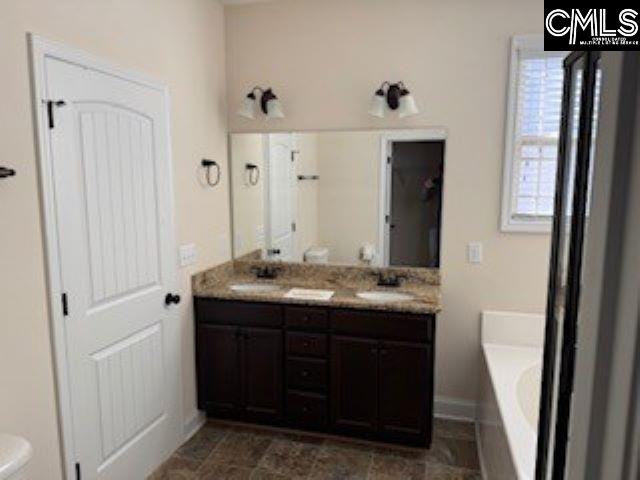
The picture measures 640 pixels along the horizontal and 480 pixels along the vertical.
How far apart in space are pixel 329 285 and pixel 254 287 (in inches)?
21.3

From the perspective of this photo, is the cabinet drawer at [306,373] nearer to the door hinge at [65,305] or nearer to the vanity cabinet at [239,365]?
the vanity cabinet at [239,365]

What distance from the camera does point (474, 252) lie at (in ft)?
10.2

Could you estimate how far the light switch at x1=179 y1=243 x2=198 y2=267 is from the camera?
113 inches

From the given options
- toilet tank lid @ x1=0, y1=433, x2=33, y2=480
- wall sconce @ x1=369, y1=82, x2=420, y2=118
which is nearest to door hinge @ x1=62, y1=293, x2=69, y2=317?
toilet tank lid @ x1=0, y1=433, x2=33, y2=480

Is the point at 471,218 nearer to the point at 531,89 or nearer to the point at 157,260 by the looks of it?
the point at 531,89

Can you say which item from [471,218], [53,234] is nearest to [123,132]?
[53,234]

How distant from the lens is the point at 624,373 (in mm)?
376

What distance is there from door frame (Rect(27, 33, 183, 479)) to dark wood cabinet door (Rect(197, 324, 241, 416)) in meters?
1.07

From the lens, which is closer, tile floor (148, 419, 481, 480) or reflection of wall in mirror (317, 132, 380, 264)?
tile floor (148, 419, 481, 480)

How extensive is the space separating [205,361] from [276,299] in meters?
0.69

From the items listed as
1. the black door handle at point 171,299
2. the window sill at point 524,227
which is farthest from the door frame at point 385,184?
the black door handle at point 171,299

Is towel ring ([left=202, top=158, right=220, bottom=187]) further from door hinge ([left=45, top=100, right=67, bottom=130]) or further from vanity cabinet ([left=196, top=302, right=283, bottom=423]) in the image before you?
door hinge ([left=45, top=100, right=67, bottom=130])

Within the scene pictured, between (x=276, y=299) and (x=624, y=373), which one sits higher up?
(x=624, y=373)

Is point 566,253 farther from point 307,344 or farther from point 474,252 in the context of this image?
point 474,252
